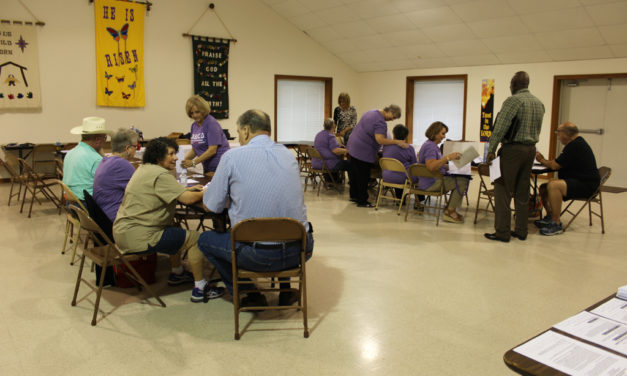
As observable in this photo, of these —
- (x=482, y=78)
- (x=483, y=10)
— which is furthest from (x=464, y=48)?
(x=483, y=10)

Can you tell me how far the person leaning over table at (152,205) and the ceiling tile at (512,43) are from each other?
6.58m

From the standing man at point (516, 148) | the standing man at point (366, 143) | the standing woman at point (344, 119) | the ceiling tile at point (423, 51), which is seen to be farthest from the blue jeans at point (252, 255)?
the ceiling tile at point (423, 51)

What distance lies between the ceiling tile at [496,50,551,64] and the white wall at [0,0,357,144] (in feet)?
12.4

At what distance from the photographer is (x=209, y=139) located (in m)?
4.30

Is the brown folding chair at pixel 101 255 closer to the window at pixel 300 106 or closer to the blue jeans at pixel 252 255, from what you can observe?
the blue jeans at pixel 252 255

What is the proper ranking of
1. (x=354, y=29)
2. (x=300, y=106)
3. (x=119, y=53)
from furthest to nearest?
(x=300, y=106) → (x=354, y=29) → (x=119, y=53)

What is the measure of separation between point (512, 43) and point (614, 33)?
59.0 inches

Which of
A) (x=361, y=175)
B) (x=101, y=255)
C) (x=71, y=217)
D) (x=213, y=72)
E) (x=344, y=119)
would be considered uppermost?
(x=213, y=72)

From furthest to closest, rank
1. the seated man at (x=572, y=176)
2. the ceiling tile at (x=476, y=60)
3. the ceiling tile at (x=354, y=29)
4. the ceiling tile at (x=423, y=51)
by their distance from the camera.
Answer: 1. the ceiling tile at (x=354, y=29)
2. the ceiling tile at (x=423, y=51)
3. the ceiling tile at (x=476, y=60)
4. the seated man at (x=572, y=176)

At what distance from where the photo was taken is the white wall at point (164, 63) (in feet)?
26.1

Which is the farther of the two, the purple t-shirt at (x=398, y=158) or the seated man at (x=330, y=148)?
the seated man at (x=330, y=148)

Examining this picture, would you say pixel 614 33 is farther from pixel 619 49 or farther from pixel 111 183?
pixel 111 183

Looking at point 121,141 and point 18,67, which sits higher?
point 18,67

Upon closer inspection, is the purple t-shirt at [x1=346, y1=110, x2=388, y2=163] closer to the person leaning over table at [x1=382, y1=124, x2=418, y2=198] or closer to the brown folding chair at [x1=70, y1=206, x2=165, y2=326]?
the person leaning over table at [x1=382, y1=124, x2=418, y2=198]
